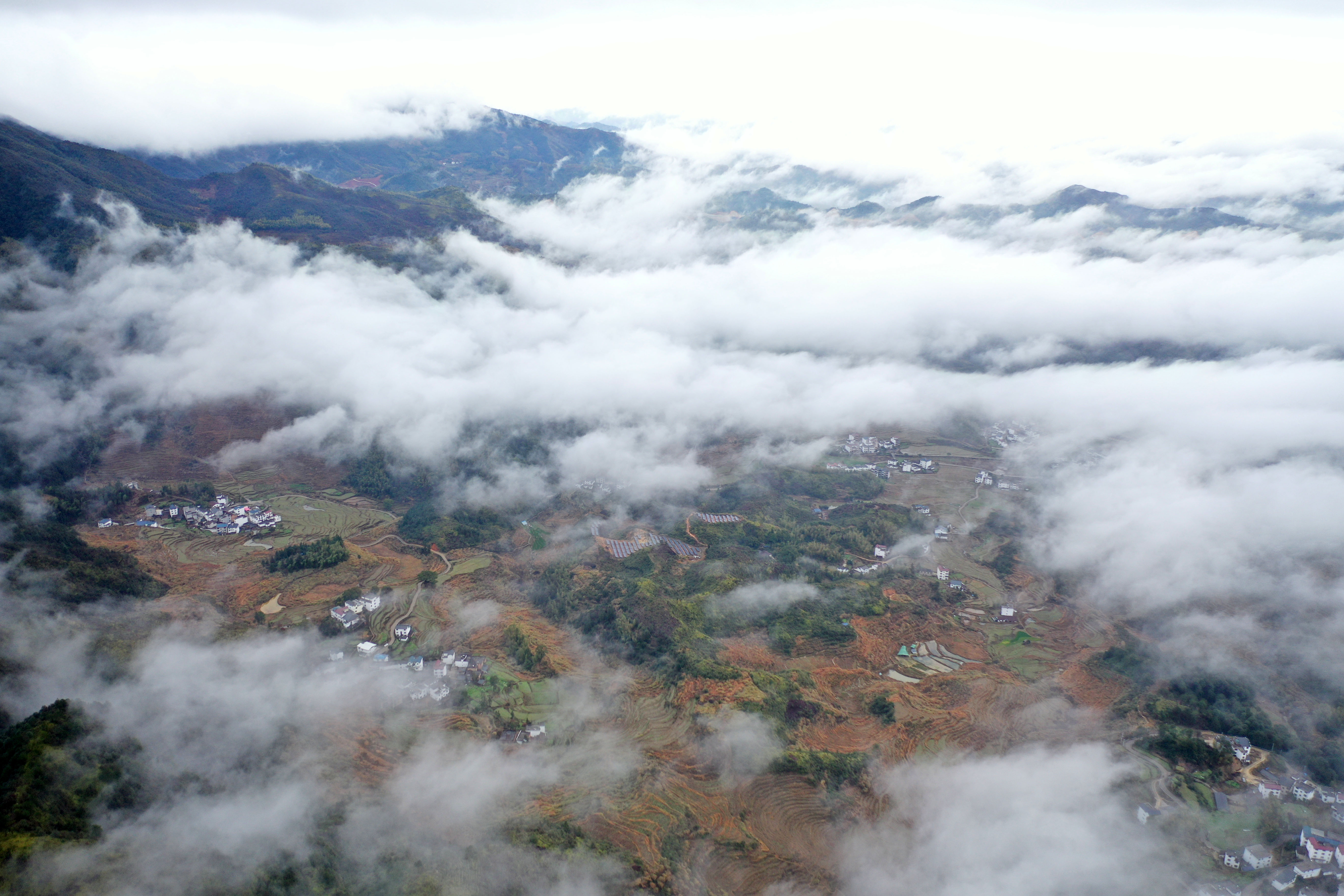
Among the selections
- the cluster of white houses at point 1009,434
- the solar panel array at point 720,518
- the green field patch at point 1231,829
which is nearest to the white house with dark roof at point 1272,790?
the green field patch at point 1231,829

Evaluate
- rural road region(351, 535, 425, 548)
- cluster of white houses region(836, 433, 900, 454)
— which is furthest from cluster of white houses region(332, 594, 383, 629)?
cluster of white houses region(836, 433, 900, 454)

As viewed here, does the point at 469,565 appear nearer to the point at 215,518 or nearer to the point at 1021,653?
the point at 215,518

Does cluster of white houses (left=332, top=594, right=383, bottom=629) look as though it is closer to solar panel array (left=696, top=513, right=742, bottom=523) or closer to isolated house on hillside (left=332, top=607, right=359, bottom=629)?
isolated house on hillside (left=332, top=607, right=359, bottom=629)

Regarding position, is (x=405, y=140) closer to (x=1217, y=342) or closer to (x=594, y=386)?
(x=594, y=386)

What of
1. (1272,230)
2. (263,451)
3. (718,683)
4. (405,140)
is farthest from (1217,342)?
(405,140)

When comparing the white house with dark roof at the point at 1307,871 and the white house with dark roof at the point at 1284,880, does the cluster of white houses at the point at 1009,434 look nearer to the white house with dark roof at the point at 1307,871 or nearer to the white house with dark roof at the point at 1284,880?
the white house with dark roof at the point at 1307,871
